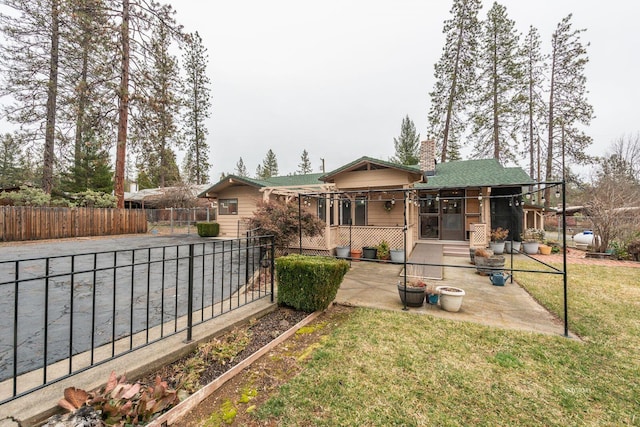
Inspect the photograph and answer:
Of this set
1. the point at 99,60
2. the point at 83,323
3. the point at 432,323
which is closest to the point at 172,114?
the point at 99,60

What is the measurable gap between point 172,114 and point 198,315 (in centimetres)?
1700

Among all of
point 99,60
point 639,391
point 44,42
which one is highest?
point 44,42

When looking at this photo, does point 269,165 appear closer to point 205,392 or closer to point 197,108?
point 197,108

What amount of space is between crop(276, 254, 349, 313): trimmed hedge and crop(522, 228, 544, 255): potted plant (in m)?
10.3

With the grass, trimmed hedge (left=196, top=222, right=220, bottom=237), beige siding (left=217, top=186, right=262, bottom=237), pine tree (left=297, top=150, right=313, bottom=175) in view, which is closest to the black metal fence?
the grass

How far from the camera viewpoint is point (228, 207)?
52.5ft

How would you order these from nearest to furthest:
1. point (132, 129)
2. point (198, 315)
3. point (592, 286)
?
point (198, 315), point (592, 286), point (132, 129)

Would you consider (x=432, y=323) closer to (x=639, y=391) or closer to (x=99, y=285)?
(x=639, y=391)

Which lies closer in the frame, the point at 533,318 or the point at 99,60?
the point at 533,318

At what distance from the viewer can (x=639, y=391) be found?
255 centimetres

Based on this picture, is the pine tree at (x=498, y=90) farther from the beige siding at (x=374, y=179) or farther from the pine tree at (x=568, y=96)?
the beige siding at (x=374, y=179)

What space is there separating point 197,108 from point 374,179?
23465mm

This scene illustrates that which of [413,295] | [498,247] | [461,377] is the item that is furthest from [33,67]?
[498,247]

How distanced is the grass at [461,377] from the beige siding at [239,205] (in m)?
12.0
